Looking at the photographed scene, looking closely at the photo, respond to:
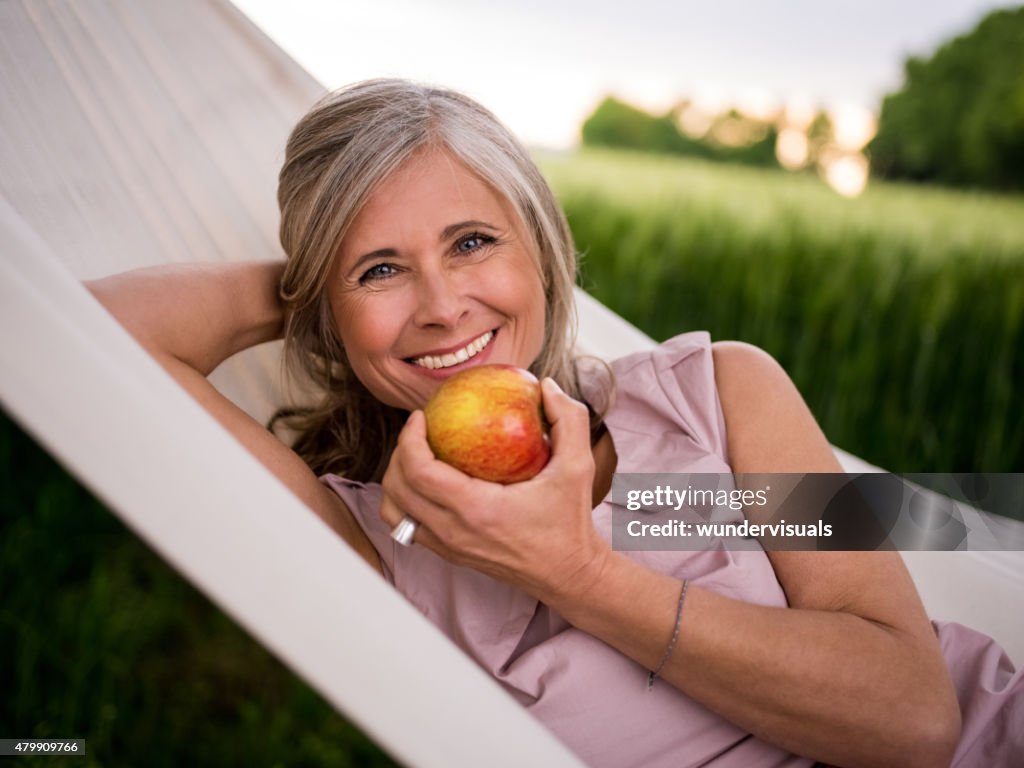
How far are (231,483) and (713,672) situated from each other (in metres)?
0.59

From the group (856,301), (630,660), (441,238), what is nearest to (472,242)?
(441,238)

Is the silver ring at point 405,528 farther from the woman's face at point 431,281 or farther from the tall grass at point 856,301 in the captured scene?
the tall grass at point 856,301

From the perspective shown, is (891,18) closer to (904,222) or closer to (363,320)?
(904,222)

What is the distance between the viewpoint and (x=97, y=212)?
4.71 feet

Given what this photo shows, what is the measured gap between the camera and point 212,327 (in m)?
1.30

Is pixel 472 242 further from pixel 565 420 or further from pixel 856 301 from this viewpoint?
pixel 856 301

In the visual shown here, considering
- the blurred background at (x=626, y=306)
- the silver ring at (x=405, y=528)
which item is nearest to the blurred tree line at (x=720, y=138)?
the blurred background at (x=626, y=306)

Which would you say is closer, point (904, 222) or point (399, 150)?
point (399, 150)

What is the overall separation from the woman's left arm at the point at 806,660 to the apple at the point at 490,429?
151 millimetres

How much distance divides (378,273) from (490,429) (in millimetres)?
384

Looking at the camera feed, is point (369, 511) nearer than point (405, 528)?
No

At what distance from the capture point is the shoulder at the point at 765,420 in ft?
3.76

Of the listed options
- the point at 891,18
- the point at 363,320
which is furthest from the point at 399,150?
the point at 891,18

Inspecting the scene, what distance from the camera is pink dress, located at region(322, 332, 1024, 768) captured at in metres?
1.06
